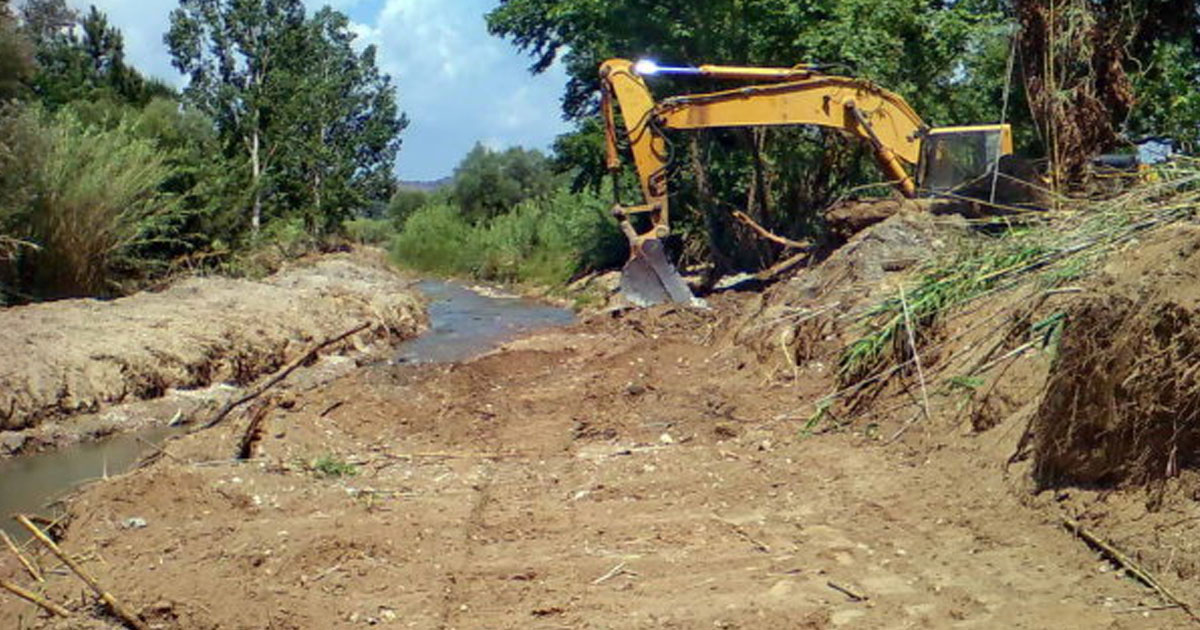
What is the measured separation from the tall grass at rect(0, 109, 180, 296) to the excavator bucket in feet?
27.5

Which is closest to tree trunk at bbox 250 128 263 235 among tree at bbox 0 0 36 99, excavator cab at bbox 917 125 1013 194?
tree at bbox 0 0 36 99

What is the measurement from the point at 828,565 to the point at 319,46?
41.5 metres

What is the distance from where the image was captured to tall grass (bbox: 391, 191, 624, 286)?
3300cm

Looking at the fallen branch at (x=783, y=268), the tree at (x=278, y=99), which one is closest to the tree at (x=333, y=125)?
the tree at (x=278, y=99)

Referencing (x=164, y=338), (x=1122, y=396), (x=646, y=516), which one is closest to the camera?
(x=1122, y=396)

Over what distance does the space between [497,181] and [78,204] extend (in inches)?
1416

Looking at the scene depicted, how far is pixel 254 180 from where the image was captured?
29.7m

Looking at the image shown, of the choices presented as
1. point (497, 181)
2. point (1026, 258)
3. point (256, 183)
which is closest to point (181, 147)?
point (256, 183)

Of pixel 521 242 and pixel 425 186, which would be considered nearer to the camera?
pixel 521 242

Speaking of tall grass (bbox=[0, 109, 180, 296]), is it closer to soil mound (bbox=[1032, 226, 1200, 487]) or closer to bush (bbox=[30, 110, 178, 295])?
bush (bbox=[30, 110, 178, 295])

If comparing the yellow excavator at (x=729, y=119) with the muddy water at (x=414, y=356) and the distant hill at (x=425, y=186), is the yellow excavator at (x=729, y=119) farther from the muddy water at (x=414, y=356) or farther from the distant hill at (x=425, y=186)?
the distant hill at (x=425, y=186)

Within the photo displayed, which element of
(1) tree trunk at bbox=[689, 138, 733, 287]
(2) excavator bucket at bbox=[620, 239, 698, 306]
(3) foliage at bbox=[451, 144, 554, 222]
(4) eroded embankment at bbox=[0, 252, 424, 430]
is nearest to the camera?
(4) eroded embankment at bbox=[0, 252, 424, 430]

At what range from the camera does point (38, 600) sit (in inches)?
262

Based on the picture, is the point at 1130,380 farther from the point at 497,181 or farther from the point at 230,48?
the point at 497,181
